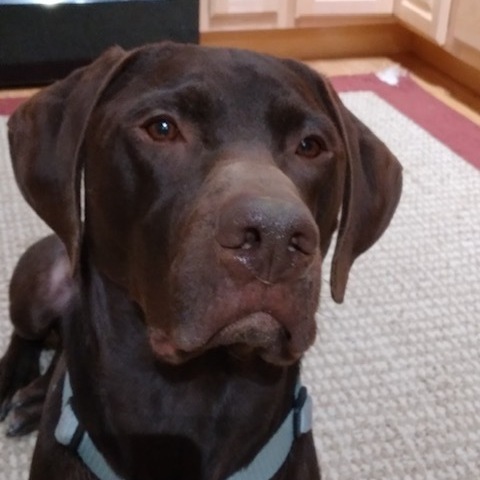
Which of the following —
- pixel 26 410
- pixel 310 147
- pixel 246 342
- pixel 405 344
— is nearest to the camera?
pixel 246 342

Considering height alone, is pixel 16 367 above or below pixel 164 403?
below

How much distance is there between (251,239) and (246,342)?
159 mm

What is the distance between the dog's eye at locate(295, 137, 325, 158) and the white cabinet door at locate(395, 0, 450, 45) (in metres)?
2.27

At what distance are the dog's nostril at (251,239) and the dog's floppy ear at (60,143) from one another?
33cm

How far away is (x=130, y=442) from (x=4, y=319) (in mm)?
864

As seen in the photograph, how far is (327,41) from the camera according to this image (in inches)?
151

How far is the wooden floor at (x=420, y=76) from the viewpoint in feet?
11.1

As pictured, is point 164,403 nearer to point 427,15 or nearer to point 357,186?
point 357,186

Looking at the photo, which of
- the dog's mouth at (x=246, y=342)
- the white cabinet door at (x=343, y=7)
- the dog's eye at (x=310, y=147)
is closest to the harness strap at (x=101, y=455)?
the dog's mouth at (x=246, y=342)

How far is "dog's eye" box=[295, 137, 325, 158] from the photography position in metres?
1.24

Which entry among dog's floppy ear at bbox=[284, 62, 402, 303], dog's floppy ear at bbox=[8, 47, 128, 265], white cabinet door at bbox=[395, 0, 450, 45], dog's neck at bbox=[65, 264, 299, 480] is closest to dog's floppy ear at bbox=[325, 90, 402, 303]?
dog's floppy ear at bbox=[284, 62, 402, 303]

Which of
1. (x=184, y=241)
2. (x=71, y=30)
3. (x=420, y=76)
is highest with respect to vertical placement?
(x=184, y=241)

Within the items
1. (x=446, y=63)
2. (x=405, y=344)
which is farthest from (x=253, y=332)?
(x=446, y=63)

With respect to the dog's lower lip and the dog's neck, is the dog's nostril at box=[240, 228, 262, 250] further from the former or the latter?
A: the dog's neck
